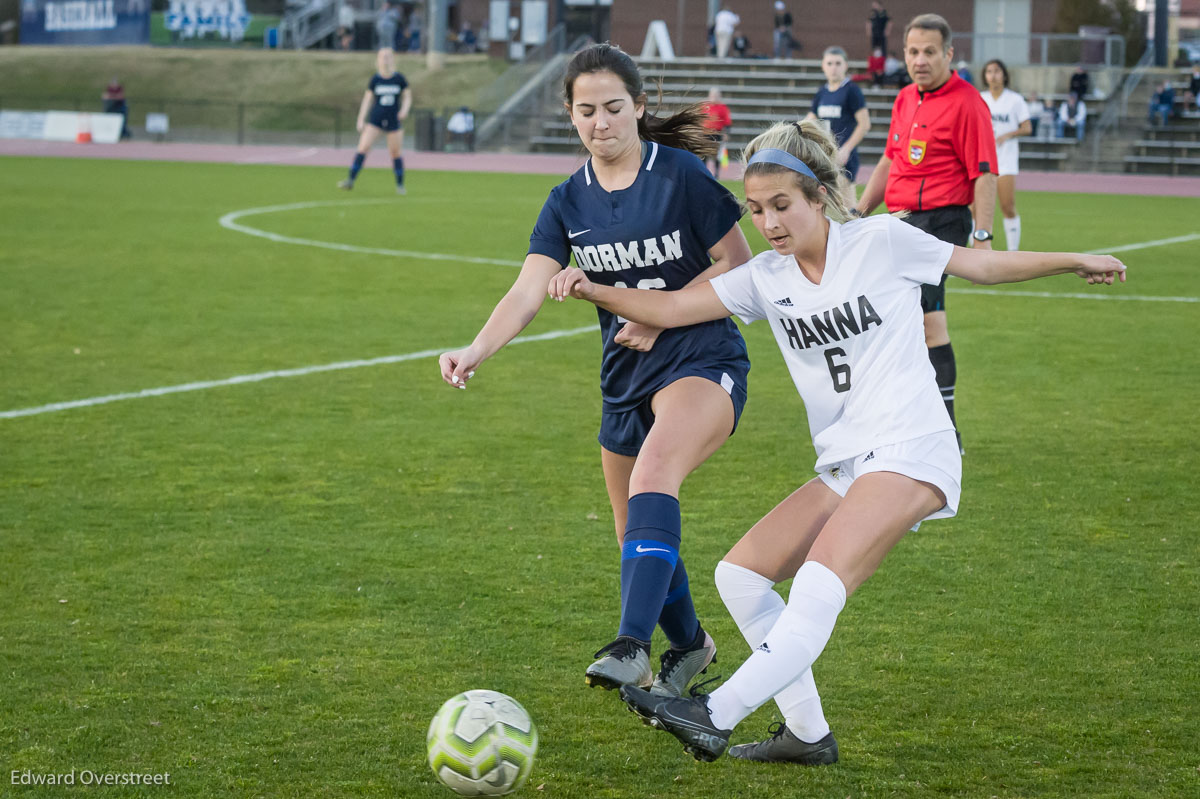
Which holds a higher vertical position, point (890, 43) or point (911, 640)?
point (890, 43)

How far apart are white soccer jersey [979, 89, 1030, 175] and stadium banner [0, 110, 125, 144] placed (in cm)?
3246

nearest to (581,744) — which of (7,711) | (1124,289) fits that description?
(7,711)

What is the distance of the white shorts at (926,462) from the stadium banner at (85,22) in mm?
58656

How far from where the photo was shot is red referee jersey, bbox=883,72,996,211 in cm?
749

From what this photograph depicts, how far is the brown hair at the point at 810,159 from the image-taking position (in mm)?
3652

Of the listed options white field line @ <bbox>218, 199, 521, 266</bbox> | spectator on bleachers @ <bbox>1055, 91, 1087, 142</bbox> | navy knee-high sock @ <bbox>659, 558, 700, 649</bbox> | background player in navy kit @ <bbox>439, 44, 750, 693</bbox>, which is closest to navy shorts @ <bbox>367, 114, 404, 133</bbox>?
white field line @ <bbox>218, 199, 521, 266</bbox>

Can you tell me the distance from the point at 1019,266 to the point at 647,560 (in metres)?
1.31

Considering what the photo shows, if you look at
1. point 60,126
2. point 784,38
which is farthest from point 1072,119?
point 60,126

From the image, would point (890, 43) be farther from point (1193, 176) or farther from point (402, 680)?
point (402, 680)

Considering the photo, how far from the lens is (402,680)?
4.16 meters

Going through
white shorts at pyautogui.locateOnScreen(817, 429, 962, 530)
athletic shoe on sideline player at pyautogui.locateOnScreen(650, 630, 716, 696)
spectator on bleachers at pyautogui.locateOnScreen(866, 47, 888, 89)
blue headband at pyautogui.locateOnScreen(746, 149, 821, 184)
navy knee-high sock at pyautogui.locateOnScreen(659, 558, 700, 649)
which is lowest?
athletic shoe on sideline player at pyautogui.locateOnScreen(650, 630, 716, 696)

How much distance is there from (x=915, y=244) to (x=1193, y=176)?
3087 cm

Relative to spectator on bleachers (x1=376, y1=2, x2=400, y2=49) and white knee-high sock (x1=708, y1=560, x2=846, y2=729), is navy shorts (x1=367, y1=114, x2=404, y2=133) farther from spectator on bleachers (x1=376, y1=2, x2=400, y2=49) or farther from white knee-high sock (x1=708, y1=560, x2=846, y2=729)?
spectator on bleachers (x1=376, y1=2, x2=400, y2=49)

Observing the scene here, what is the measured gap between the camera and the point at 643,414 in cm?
414
